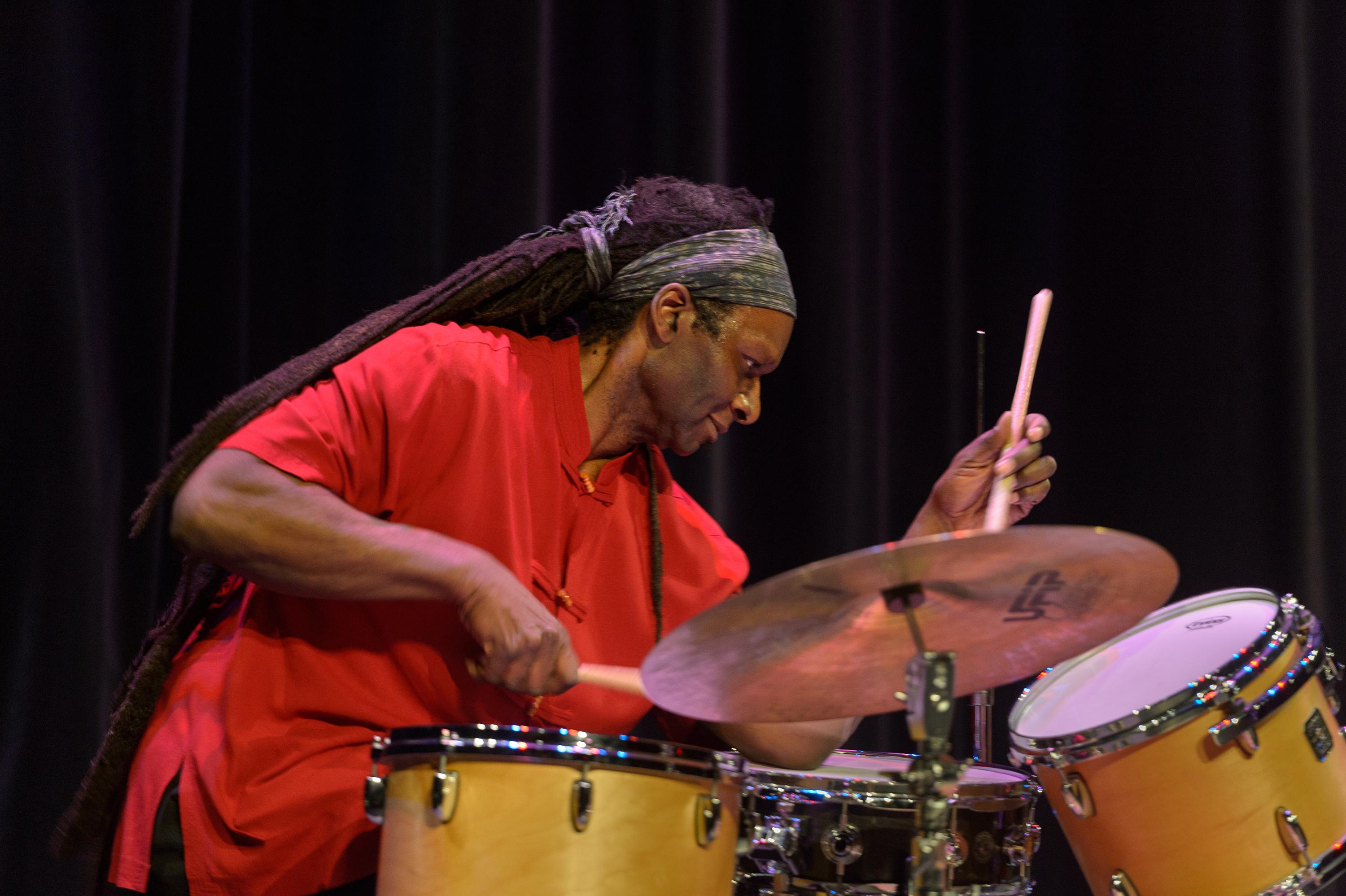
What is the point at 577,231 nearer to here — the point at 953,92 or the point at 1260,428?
the point at 953,92

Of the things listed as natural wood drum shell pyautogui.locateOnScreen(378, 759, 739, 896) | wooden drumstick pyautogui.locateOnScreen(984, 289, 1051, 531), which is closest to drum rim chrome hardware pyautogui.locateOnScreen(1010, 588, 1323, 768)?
wooden drumstick pyautogui.locateOnScreen(984, 289, 1051, 531)

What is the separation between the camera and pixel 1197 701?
1568 mm

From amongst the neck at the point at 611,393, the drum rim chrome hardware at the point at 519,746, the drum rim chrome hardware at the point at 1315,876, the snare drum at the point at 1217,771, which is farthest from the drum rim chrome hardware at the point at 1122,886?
the neck at the point at 611,393

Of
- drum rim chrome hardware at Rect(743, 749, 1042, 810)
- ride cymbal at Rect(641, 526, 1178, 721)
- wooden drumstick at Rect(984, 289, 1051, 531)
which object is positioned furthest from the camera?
drum rim chrome hardware at Rect(743, 749, 1042, 810)

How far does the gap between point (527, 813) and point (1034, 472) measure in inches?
36.9

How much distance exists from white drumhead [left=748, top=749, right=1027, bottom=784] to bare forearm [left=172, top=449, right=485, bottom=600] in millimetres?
589

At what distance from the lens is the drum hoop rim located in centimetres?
121

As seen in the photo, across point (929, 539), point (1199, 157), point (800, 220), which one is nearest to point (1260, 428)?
point (1199, 157)

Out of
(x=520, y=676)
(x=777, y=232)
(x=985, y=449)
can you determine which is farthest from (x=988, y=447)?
(x=777, y=232)

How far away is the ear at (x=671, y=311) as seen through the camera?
1722 millimetres

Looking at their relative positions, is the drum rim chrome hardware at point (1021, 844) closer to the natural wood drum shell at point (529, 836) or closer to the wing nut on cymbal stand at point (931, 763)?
the wing nut on cymbal stand at point (931, 763)

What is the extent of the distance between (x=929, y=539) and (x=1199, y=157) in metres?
2.32

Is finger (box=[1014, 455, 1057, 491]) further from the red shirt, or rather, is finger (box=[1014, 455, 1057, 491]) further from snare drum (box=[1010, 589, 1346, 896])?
the red shirt

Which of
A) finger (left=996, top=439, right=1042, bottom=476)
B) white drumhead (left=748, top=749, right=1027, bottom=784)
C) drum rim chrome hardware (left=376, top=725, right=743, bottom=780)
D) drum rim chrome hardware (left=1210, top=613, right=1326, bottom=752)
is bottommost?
white drumhead (left=748, top=749, right=1027, bottom=784)
